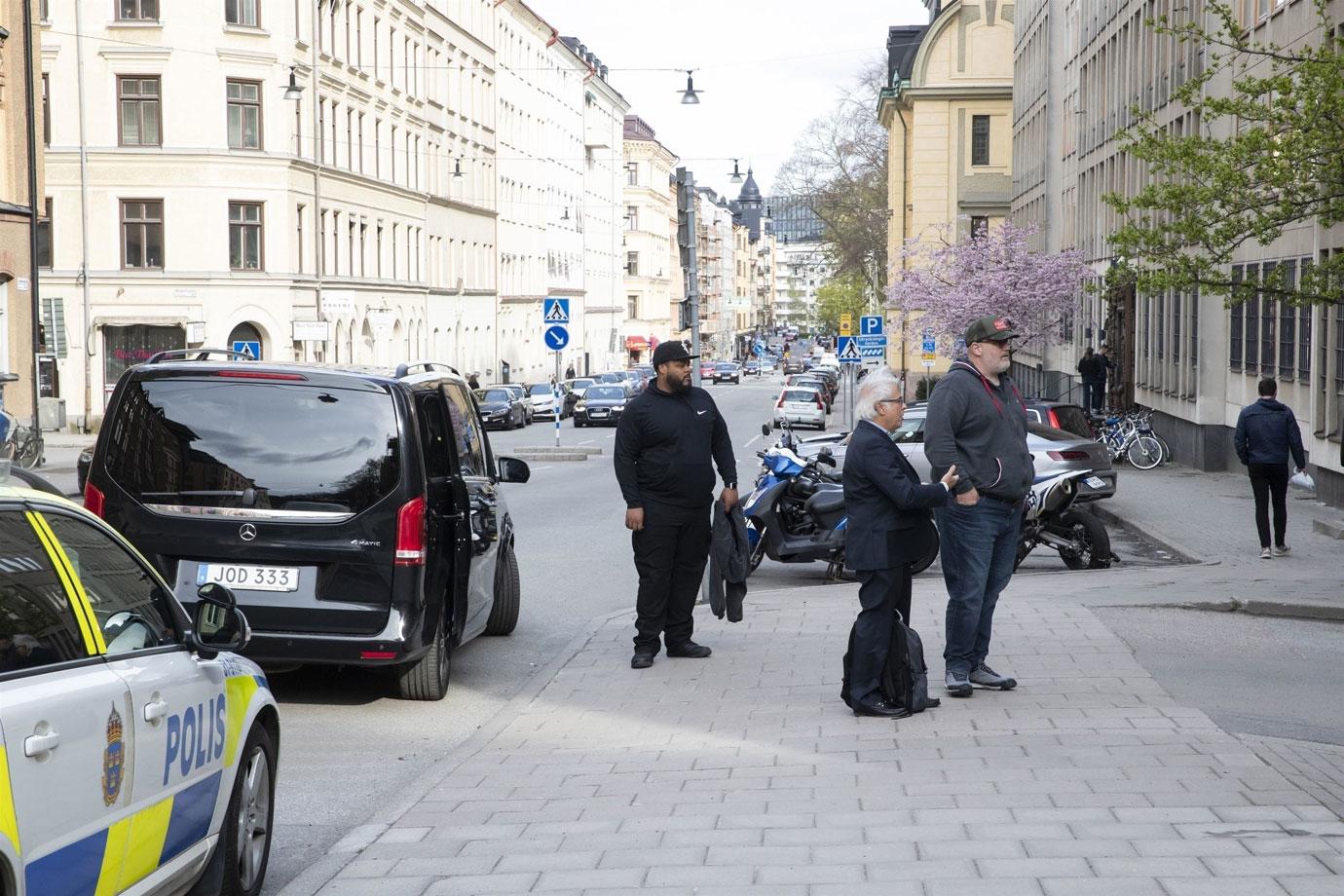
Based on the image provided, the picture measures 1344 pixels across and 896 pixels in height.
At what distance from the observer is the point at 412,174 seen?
6869cm

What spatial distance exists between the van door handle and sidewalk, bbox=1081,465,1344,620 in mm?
9935

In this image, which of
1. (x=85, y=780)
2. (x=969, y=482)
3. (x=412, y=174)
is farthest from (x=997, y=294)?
(x=85, y=780)

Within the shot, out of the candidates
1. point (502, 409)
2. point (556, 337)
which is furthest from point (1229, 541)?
point (502, 409)

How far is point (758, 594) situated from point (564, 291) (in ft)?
294

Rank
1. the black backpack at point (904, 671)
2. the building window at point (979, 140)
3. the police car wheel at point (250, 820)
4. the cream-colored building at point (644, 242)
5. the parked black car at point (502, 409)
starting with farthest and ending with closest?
the cream-colored building at point (644, 242) < the building window at point (979, 140) < the parked black car at point (502, 409) < the black backpack at point (904, 671) < the police car wheel at point (250, 820)

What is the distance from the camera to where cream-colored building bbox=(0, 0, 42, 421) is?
35.6 metres

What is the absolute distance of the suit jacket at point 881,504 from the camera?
329 inches

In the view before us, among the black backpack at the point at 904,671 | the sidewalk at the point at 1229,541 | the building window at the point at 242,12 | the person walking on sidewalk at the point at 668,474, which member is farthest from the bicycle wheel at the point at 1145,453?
the building window at the point at 242,12

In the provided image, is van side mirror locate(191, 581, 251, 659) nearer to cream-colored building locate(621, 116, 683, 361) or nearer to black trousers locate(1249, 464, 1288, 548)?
black trousers locate(1249, 464, 1288, 548)

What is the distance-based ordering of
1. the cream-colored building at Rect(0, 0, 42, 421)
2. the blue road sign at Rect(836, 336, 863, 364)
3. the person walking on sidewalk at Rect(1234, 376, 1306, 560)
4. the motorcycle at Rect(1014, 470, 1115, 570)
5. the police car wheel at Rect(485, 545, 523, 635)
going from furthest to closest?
the blue road sign at Rect(836, 336, 863, 364), the cream-colored building at Rect(0, 0, 42, 421), the person walking on sidewalk at Rect(1234, 376, 1306, 560), the motorcycle at Rect(1014, 470, 1115, 570), the police car wheel at Rect(485, 545, 523, 635)

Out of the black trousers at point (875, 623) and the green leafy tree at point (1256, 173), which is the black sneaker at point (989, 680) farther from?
the green leafy tree at point (1256, 173)

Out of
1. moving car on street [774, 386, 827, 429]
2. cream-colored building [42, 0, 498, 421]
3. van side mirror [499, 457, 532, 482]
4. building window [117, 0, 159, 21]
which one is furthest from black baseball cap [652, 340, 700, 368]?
moving car on street [774, 386, 827, 429]

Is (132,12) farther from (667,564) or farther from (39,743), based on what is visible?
(39,743)

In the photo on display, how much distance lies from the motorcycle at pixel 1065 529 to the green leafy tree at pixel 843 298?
249 ft
